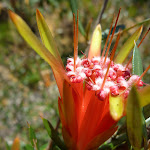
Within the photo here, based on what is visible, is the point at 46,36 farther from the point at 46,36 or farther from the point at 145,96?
the point at 145,96

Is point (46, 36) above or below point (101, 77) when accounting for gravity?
above

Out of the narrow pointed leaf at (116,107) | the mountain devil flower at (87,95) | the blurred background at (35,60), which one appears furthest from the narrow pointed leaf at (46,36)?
the blurred background at (35,60)

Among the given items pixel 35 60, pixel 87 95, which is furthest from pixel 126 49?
pixel 35 60

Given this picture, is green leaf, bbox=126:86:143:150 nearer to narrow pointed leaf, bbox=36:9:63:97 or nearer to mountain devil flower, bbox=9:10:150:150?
mountain devil flower, bbox=9:10:150:150

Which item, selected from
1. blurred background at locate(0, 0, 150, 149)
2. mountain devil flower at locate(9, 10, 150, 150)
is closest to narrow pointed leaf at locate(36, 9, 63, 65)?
mountain devil flower at locate(9, 10, 150, 150)

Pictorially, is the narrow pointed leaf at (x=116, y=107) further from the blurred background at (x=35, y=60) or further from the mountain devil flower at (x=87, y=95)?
the blurred background at (x=35, y=60)
